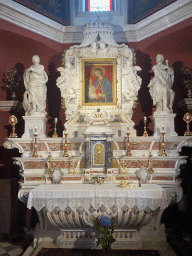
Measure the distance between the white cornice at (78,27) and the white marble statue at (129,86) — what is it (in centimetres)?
118

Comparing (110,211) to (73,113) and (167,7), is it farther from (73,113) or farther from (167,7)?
(167,7)

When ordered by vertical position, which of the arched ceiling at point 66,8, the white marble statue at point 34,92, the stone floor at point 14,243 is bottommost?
the stone floor at point 14,243

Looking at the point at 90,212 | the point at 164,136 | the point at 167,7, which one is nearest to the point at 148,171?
the point at 164,136

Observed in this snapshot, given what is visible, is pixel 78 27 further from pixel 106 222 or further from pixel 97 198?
pixel 106 222

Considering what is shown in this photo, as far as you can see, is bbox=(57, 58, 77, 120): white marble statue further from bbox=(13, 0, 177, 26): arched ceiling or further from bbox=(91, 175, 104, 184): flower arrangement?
bbox=(91, 175, 104, 184): flower arrangement

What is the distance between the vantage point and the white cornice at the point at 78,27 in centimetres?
655

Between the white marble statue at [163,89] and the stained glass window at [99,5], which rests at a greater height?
the stained glass window at [99,5]

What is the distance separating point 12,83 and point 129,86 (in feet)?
8.61

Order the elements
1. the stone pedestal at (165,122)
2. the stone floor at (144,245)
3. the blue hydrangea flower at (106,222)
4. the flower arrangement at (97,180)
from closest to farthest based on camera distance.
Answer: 1. the blue hydrangea flower at (106,222)
2. the stone floor at (144,245)
3. the flower arrangement at (97,180)
4. the stone pedestal at (165,122)

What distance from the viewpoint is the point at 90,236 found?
17.3ft

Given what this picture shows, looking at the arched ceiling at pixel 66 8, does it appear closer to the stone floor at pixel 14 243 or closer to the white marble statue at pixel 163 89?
the white marble statue at pixel 163 89

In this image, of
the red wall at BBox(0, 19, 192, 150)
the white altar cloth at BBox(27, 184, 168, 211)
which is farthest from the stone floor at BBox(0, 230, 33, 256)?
the red wall at BBox(0, 19, 192, 150)

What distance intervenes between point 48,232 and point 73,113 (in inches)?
98.0

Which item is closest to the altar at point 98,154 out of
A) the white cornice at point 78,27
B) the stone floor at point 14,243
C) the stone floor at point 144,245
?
the stone floor at point 144,245
